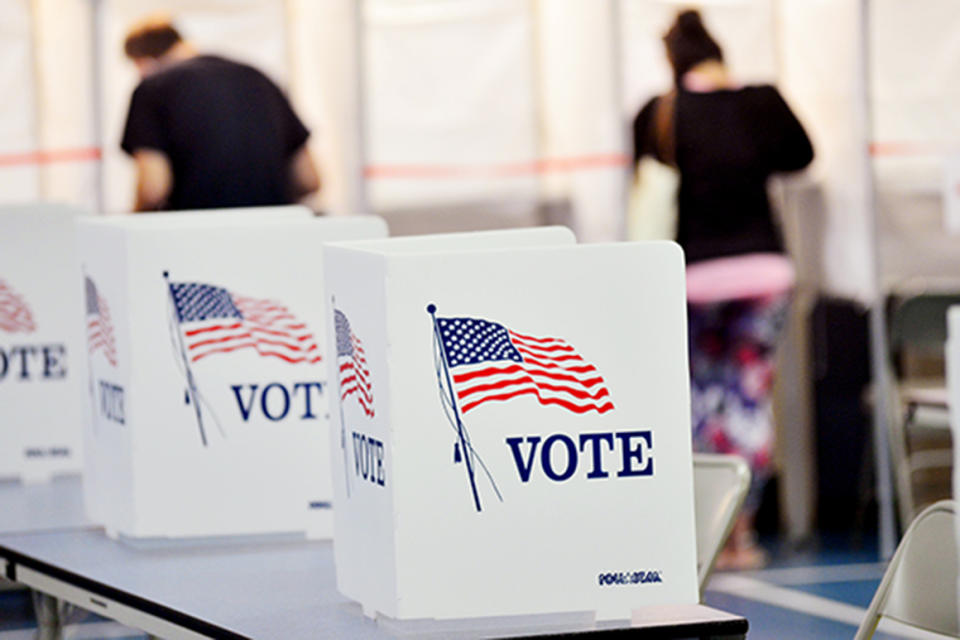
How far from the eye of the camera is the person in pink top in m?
4.95

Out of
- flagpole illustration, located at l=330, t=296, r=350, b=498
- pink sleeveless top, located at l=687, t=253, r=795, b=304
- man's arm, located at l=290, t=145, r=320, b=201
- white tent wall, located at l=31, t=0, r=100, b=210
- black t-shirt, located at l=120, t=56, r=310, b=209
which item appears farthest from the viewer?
white tent wall, located at l=31, t=0, r=100, b=210

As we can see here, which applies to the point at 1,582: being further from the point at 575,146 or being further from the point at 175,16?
the point at 575,146

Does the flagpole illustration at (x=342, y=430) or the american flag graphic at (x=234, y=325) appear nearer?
the flagpole illustration at (x=342, y=430)

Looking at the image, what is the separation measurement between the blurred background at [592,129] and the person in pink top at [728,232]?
0.33m

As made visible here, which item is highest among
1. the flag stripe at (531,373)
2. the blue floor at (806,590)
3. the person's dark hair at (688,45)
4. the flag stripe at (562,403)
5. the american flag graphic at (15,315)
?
the person's dark hair at (688,45)

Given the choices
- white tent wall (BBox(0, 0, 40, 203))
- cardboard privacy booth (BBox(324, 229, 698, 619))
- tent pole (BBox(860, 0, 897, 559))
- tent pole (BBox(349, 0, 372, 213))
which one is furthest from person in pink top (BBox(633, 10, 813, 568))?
cardboard privacy booth (BBox(324, 229, 698, 619))

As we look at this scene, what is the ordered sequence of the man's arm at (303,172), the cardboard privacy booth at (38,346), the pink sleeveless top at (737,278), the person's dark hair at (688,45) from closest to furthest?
1. the cardboard privacy booth at (38,346)
2. the man's arm at (303,172)
3. the pink sleeveless top at (737,278)
4. the person's dark hair at (688,45)

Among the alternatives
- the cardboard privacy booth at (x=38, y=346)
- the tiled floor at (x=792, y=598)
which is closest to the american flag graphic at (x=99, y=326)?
the cardboard privacy booth at (x=38, y=346)

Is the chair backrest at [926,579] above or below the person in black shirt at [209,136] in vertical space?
below

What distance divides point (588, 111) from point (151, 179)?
1735 millimetres

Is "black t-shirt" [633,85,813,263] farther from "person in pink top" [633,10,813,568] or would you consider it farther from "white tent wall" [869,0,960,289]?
"white tent wall" [869,0,960,289]

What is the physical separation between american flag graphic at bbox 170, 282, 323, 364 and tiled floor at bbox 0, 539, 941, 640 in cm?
173

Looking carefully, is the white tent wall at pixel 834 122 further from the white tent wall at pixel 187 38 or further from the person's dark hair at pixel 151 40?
the person's dark hair at pixel 151 40

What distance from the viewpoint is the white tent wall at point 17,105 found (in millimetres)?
5160
